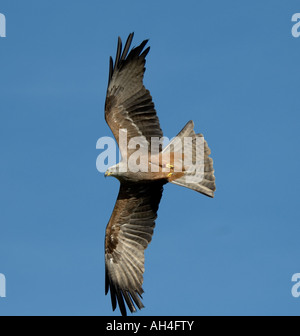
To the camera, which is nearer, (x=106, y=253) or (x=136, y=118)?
(x=136, y=118)

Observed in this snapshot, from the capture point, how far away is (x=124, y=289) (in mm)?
15820

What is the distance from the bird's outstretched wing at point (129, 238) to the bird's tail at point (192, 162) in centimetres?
46

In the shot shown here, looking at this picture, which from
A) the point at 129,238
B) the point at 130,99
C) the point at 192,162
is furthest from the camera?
the point at 129,238

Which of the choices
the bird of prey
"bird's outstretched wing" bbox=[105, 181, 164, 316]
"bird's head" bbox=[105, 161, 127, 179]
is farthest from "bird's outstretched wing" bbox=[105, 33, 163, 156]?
"bird's outstretched wing" bbox=[105, 181, 164, 316]

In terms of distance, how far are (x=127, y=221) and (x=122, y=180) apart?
909 mm

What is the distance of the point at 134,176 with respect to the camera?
1534cm

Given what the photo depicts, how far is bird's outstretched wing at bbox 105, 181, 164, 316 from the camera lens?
51.6ft

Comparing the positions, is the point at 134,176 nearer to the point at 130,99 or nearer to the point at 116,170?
the point at 116,170

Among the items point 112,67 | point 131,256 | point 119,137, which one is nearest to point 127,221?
point 131,256

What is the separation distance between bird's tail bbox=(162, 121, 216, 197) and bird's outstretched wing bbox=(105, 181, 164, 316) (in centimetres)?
46

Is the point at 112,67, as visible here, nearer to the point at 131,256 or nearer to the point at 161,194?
the point at 161,194

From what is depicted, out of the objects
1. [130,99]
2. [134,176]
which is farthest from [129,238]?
[130,99]

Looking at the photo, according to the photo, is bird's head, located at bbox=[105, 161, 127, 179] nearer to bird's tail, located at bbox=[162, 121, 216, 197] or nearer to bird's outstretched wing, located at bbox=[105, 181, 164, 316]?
bird's outstretched wing, located at bbox=[105, 181, 164, 316]

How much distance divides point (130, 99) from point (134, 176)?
132cm
